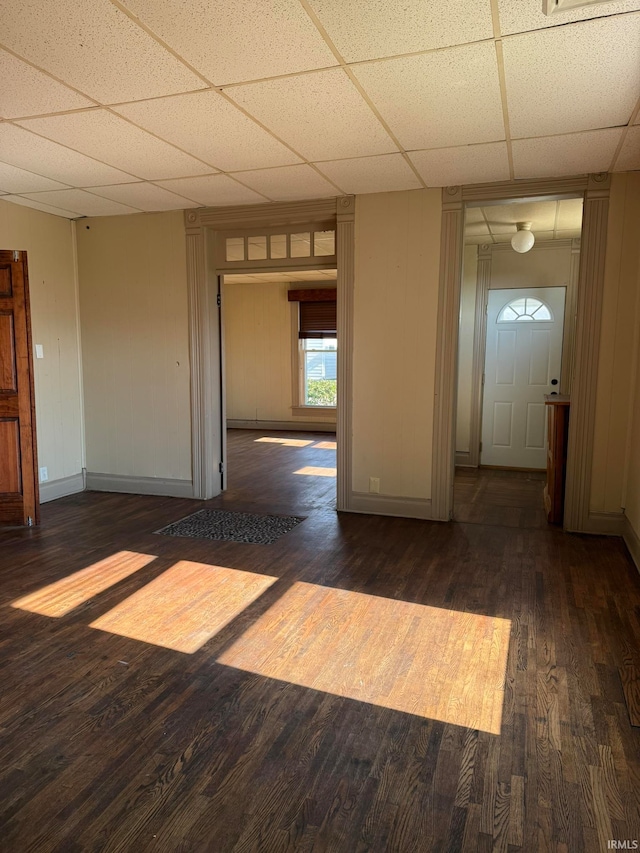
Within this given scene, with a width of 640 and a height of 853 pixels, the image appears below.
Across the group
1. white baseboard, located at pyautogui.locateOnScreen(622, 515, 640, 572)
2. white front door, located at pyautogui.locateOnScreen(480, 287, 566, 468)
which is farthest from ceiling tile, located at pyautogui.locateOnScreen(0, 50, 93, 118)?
white front door, located at pyautogui.locateOnScreen(480, 287, 566, 468)

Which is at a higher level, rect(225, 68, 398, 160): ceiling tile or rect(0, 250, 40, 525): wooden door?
rect(225, 68, 398, 160): ceiling tile

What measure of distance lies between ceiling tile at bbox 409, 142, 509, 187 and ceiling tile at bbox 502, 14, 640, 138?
1.16 feet

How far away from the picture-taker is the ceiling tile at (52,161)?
11.2 ft

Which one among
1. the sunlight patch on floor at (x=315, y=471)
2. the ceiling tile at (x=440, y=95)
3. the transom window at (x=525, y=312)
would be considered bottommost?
the sunlight patch on floor at (x=315, y=471)

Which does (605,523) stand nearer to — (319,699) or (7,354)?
(319,699)

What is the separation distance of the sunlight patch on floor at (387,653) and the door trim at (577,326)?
5.91ft

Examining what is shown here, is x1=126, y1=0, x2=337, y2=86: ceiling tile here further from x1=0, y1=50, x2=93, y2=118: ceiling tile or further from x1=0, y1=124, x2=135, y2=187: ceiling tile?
x1=0, y1=124, x2=135, y2=187: ceiling tile

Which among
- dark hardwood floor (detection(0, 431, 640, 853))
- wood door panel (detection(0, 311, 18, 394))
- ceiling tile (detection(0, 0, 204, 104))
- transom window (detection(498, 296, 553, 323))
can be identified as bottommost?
dark hardwood floor (detection(0, 431, 640, 853))

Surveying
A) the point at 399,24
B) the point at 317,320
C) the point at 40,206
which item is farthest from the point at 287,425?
the point at 399,24

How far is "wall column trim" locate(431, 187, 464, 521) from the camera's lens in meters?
4.43

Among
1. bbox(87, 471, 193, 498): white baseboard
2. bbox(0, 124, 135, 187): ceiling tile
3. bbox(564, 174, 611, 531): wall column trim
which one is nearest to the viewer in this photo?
bbox(0, 124, 135, 187): ceiling tile

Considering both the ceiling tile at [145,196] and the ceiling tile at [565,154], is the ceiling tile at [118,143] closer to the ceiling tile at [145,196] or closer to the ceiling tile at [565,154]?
the ceiling tile at [145,196]

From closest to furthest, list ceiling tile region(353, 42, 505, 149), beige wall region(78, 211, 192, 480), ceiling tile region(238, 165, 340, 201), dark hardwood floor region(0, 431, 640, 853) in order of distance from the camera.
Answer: dark hardwood floor region(0, 431, 640, 853)
ceiling tile region(353, 42, 505, 149)
ceiling tile region(238, 165, 340, 201)
beige wall region(78, 211, 192, 480)

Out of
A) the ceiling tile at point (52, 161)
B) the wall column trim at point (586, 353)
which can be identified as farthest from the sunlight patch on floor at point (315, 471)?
the ceiling tile at point (52, 161)
